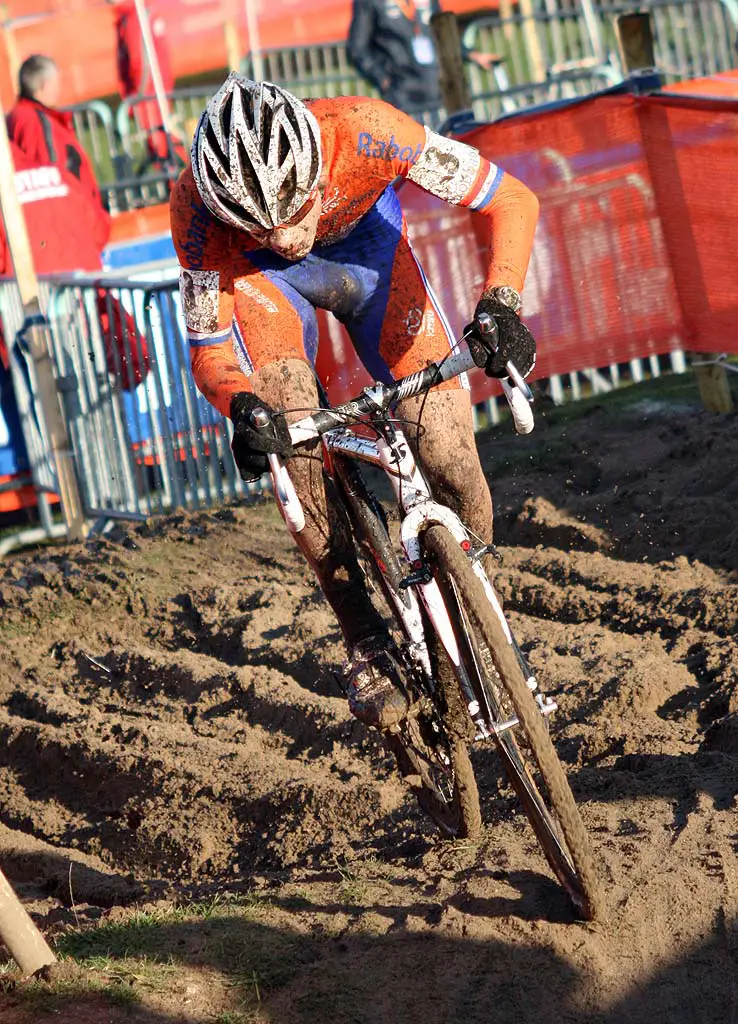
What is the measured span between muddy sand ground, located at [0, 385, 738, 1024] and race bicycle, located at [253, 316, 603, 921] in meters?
0.23

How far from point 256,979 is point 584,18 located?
1635 cm

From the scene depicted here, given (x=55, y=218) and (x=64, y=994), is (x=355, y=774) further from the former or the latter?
(x=55, y=218)

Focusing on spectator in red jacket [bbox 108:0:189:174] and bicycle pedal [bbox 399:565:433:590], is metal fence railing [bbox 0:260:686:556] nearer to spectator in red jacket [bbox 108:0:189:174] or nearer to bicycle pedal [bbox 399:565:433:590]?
bicycle pedal [bbox 399:565:433:590]

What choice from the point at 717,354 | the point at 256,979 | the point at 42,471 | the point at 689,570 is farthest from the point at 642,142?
the point at 256,979

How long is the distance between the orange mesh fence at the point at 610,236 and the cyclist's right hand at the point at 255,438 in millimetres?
5019

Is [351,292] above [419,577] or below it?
above

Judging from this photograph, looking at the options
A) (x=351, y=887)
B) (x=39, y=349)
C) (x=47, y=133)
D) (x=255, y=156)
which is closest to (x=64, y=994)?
(x=351, y=887)

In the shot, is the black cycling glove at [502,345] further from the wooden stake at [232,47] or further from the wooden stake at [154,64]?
the wooden stake at [232,47]

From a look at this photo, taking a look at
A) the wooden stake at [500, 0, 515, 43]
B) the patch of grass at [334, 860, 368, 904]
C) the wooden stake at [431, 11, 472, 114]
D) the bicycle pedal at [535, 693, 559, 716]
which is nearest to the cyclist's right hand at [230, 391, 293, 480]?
the bicycle pedal at [535, 693, 559, 716]

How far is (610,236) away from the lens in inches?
348

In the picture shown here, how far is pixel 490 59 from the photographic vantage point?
17375mm

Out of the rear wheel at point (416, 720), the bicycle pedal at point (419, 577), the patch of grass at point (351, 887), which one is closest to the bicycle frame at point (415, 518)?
the bicycle pedal at point (419, 577)

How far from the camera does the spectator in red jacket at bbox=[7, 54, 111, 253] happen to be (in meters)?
11.2

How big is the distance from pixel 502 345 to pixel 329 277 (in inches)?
39.5
